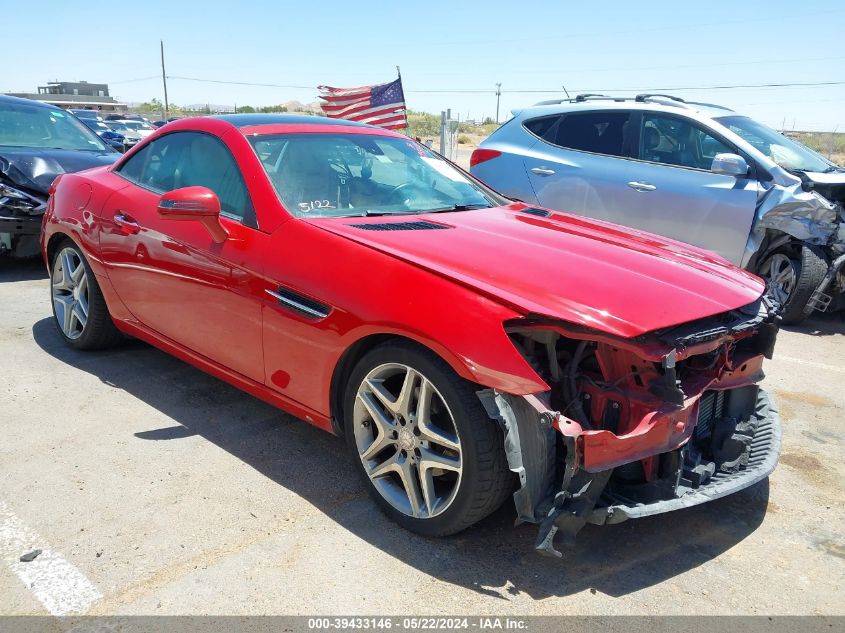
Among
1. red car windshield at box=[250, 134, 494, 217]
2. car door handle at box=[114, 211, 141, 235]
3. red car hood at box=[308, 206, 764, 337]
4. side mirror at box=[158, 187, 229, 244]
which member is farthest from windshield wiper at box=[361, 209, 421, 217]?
car door handle at box=[114, 211, 141, 235]

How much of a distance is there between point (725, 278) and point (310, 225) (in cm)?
181

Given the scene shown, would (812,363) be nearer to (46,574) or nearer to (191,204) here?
(191,204)

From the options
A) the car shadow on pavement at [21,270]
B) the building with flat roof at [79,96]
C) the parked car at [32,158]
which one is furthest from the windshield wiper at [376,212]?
the building with flat roof at [79,96]

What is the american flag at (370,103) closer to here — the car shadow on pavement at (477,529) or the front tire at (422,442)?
the car shadow on pavement at (477,529)

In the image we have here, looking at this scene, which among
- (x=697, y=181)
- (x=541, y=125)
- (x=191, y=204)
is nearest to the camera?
(x=191, y=204)

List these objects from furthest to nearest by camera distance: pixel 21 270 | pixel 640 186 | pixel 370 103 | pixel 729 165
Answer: pixel 370 103
pixel 21 270
pixel 640 186
pixel 729 165

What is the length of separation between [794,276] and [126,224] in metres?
5.14

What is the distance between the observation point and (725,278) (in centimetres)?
303

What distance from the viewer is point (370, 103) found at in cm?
1338

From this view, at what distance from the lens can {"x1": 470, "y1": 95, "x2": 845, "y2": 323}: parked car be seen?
227 inches

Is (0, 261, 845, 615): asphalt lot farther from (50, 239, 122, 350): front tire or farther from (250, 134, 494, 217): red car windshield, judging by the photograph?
(250, 134, 494, 217): red car windshield

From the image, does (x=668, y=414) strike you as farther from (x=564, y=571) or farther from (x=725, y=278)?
(x=725, y=278)

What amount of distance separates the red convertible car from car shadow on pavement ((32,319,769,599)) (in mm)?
141

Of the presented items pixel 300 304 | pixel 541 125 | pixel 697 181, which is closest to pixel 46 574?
pixel 300 304
